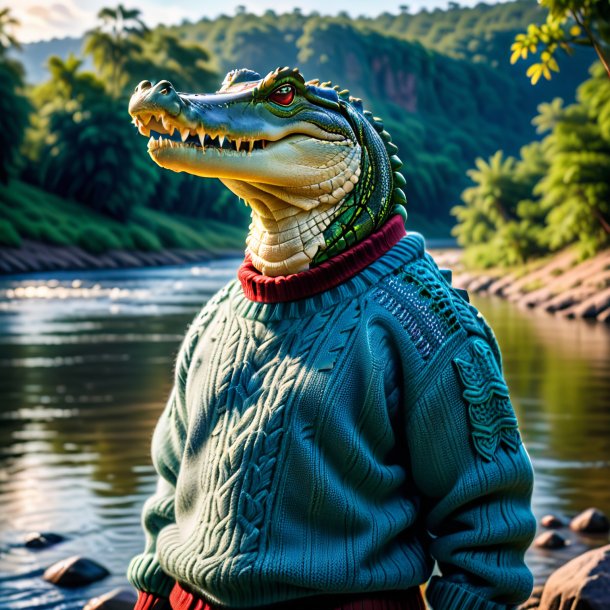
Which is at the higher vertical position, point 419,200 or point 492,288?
point 419,200

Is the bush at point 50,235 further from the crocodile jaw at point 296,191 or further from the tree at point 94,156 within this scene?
the crocodile jaw at point 296,191

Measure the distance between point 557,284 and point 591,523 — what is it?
2113cm

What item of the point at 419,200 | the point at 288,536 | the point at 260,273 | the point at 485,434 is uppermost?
the point at 419,200

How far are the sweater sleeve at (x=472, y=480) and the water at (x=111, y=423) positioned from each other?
13.0ft

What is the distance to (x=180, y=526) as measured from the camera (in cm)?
224

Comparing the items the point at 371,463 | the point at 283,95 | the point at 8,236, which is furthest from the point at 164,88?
the point at 8,236

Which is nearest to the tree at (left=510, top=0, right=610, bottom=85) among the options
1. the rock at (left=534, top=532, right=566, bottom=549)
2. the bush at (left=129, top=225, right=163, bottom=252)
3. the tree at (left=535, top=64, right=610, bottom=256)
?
the rock at (left=534, top=532, right=566, bottom=549)

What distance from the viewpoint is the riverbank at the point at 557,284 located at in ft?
76.1

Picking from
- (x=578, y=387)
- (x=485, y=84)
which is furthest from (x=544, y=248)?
(x=485, y=84)

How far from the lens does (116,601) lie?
Answer: 5199 mm

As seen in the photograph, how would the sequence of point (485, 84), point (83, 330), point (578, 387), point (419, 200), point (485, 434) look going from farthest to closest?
point (485, 84)
point (419, 200)
point (83, 330)
point (578, 387)
point (485, 434)

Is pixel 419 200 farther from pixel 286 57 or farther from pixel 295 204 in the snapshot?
pixel 295 204

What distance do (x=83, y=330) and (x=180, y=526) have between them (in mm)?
16718

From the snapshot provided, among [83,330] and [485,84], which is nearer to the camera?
[83,330]
